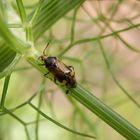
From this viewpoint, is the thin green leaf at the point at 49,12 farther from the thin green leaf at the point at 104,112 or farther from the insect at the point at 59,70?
the thin green leaf at the point at 104,112

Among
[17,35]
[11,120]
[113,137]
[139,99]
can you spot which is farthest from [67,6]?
[113,137]

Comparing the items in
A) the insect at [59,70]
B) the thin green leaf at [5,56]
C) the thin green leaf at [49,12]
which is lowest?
the thin green leaf at [5,56]

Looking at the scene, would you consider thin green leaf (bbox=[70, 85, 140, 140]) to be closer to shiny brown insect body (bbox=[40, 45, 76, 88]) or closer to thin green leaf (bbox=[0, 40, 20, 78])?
shiny brown insect body (bbox=[40, 45, 76, 88])

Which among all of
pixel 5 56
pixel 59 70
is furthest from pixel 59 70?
pixel 5 56

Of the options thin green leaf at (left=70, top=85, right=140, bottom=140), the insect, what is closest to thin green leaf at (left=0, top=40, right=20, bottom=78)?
the insect

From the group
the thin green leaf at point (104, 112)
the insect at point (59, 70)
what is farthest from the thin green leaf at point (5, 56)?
the thin green leaf at point (104, 112)

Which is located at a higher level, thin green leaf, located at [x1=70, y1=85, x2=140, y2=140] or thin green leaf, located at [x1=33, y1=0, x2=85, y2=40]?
thin green leaf, located at [x1=33, y1=0, x2=85, y2=40]

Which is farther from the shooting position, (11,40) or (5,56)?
(5,56)

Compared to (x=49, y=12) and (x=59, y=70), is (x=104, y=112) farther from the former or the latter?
(x=49, y=12)
